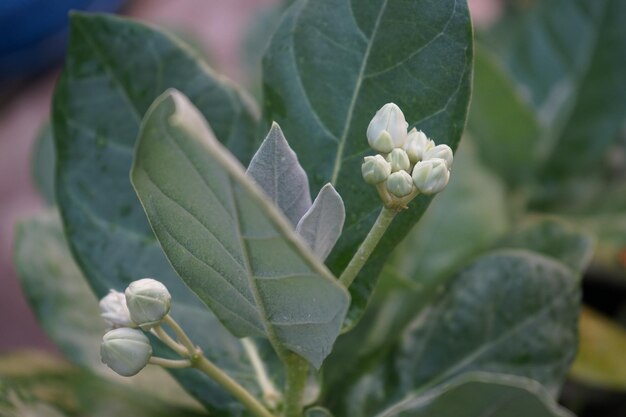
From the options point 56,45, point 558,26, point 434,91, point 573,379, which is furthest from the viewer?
point 56,45

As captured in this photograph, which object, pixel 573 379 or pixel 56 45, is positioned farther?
pixel 56 45

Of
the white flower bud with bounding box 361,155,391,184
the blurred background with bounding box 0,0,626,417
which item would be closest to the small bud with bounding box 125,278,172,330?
the white flower bud with bounding box 361,155,391,184

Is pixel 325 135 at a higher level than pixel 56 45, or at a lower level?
A: higher

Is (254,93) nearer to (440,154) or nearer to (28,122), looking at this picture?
(440,154)

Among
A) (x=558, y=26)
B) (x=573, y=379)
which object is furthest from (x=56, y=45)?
(x=573, y=379)

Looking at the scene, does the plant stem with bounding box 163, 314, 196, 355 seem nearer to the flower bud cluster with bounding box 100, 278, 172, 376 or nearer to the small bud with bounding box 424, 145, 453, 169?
the flower bud cluster with bounding box 100, 278, 172, 376

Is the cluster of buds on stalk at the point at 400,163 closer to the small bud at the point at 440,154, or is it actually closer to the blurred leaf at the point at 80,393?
the small bud at the point at 440,154

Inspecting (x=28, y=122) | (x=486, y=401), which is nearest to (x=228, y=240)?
(x=486, y=401)

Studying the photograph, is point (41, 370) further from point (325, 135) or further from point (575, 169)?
point (575, 169)
